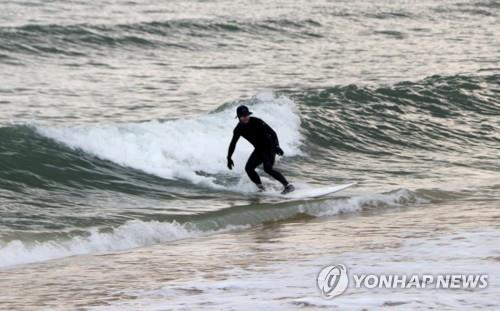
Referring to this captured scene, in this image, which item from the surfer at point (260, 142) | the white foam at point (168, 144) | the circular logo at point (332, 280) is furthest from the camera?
the white foam at point (168, 144)

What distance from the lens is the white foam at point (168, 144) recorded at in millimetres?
17056

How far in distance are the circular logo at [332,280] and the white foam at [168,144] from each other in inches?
271

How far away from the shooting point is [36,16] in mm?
32594

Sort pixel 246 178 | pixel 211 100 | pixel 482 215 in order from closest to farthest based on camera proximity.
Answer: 1. pixel 482 215
2. pixel 246 178
3. pixel 211 100

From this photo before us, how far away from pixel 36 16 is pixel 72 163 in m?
17.4

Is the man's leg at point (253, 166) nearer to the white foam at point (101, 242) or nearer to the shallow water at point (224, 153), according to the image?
the shallow water at point (224, 153)

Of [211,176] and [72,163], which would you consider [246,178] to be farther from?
[72,163]

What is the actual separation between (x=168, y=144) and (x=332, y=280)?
32.1 feet

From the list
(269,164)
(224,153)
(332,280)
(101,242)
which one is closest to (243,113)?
(269,164)

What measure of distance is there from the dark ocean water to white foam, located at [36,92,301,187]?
0.12 ft

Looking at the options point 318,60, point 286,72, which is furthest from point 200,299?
point 318,60

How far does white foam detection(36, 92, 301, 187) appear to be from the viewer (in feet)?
56.0

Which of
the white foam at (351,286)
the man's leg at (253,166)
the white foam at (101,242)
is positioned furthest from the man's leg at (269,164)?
the white foam at (351,286)

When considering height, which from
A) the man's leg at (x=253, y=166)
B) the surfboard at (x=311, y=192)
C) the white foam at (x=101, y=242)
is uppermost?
the man's leg at (x=253, y=166)
